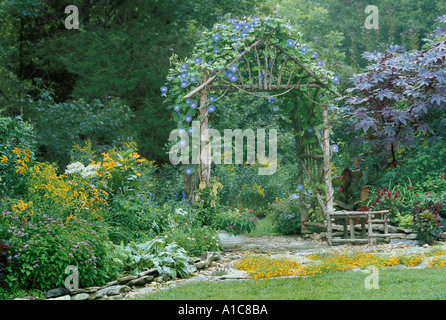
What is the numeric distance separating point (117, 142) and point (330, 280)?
6.38m

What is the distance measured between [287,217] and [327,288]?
4.73 meters

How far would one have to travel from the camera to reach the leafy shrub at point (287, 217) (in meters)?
8.99

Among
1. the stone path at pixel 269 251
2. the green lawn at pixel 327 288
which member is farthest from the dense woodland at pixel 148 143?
the green lawn at pixel 327 288

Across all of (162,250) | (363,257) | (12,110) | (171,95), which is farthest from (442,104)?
(12,110)

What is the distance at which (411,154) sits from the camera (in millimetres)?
8781

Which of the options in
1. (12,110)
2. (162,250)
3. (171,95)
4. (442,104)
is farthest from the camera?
(12,110)

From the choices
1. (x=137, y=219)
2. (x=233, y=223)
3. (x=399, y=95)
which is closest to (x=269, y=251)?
(x=233, y=223)

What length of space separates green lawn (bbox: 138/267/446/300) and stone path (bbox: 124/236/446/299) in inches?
11.6

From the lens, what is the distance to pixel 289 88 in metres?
7.95

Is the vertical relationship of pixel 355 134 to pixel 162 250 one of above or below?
above

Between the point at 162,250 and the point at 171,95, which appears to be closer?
the point at 162,250

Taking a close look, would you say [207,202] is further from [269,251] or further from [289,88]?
[289,88]

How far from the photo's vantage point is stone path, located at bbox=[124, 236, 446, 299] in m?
5.00
